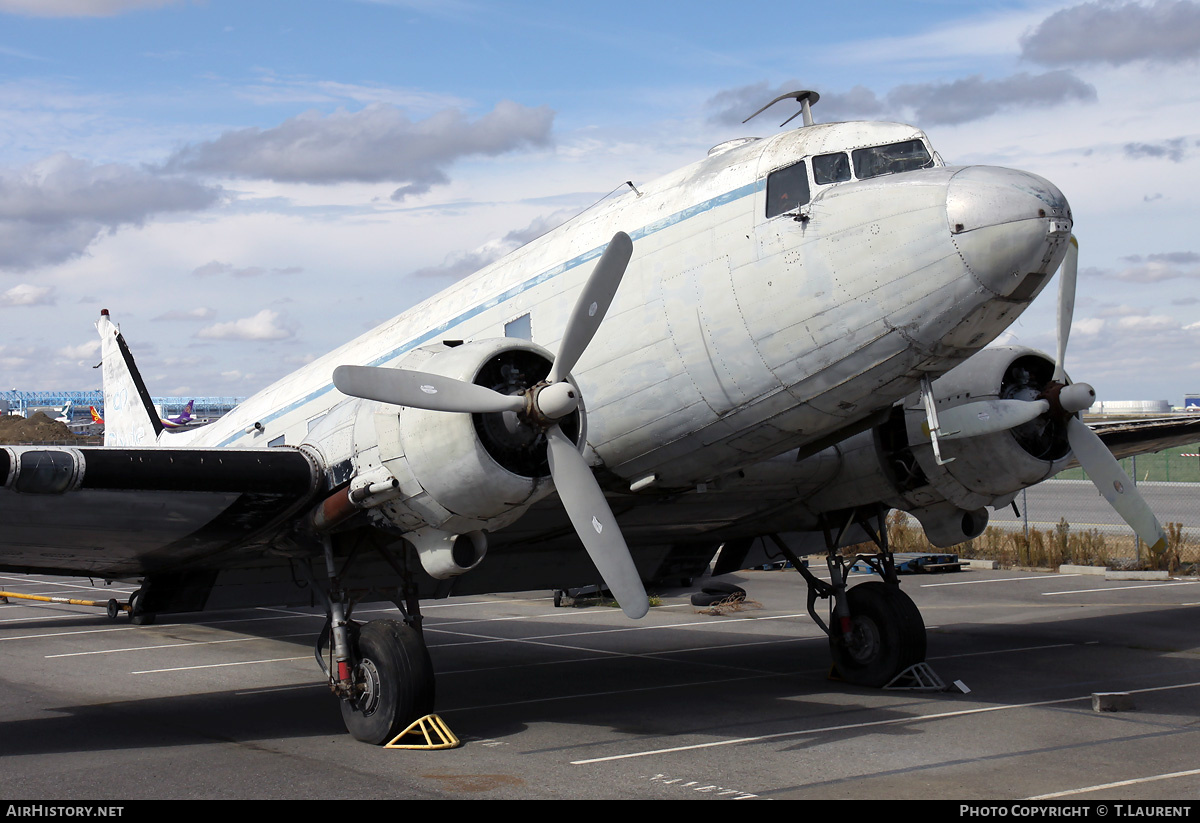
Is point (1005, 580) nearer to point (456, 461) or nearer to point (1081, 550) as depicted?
point (1081, 550)

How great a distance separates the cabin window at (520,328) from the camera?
33.1ft

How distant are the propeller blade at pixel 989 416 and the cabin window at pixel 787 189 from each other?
9.16 ft

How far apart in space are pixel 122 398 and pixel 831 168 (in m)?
13.9

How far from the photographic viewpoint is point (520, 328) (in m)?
10.2

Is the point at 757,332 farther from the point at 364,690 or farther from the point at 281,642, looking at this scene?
the point at 281,642

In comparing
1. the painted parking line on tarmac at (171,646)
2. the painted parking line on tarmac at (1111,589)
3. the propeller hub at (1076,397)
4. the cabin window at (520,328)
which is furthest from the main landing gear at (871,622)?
the painted parking line on tarmac at (1111,589)

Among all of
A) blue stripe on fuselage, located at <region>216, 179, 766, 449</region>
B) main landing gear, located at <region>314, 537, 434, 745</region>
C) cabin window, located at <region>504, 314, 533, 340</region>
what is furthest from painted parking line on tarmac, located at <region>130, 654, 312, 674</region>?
cabin window, located at <region>504, 314, 533, 340</region>

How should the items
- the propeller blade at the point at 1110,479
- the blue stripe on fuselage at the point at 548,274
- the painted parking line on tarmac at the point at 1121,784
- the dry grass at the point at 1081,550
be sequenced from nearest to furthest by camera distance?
the painted parking line on tarmac at the point at 1121,784, the blue stripe on fuselage at the point at 548,274, the propeller blade at the point at 1110,479, the dry grass at the point at 1081,550

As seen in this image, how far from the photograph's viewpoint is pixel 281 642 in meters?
16.8

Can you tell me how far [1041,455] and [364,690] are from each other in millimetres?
6766

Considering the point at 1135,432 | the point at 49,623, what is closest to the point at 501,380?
the point at 1135,432

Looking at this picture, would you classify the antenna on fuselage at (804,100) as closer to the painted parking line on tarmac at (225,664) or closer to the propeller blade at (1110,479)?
the propeller blade at (1110,479)

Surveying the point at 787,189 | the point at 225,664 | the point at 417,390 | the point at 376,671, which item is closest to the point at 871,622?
the point at 787,189

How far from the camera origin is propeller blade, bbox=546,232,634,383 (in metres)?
8.44
